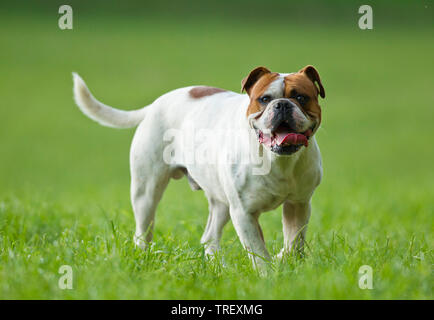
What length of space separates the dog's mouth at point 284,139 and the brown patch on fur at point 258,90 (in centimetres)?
19

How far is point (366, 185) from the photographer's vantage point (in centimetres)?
1085

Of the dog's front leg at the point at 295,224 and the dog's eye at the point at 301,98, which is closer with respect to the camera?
the dog's eye at the point at 301,98

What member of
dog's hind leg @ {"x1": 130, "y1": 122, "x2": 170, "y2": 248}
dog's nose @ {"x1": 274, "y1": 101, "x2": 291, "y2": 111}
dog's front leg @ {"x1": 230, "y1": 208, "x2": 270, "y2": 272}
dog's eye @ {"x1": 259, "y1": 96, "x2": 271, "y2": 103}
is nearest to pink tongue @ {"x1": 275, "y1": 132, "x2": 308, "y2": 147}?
dog's nose @ {"x1": 274, "y1": 101, "x2": 291, "y2": 111}

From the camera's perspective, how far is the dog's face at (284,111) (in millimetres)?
4004

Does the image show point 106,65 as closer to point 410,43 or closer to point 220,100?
point 410,43

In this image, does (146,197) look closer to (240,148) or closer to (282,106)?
(240,148)

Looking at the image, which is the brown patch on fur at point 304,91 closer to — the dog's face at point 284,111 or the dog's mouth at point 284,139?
the dog's face at point 284,111

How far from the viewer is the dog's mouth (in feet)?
13.1

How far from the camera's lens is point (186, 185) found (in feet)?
43.8

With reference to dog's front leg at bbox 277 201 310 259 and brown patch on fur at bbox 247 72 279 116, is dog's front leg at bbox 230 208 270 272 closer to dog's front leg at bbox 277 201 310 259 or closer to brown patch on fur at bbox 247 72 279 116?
dog's front leg at bbox 277 201 310 259

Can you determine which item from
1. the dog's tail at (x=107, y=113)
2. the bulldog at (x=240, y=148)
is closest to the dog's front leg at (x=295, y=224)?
the bulldog at (x=240, y=148)
